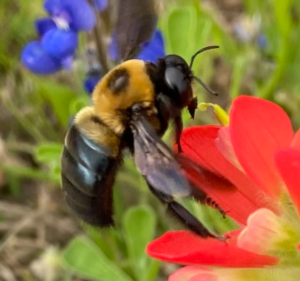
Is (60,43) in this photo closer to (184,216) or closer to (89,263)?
(89,263)

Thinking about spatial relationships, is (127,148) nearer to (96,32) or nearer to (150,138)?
(150,138)

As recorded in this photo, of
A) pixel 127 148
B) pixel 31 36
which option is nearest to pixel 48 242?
pixel 31 36

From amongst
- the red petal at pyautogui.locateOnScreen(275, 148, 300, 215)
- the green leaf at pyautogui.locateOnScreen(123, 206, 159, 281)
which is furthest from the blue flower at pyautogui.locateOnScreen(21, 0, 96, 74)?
the red petal at pyautogui.locateOnScreen(275, 148, 300, 215)

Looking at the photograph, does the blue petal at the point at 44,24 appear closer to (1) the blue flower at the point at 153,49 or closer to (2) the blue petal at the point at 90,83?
(2) the blue petal at the point at 90,83

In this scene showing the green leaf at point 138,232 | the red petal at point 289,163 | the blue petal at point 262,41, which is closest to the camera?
the red petal at point 289,163

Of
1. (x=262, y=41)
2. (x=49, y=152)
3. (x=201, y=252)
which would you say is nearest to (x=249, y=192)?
(x=201, y=252)

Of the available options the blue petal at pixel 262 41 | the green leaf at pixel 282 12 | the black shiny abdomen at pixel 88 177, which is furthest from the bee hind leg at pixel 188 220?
the blue petal at pixel 262 41
